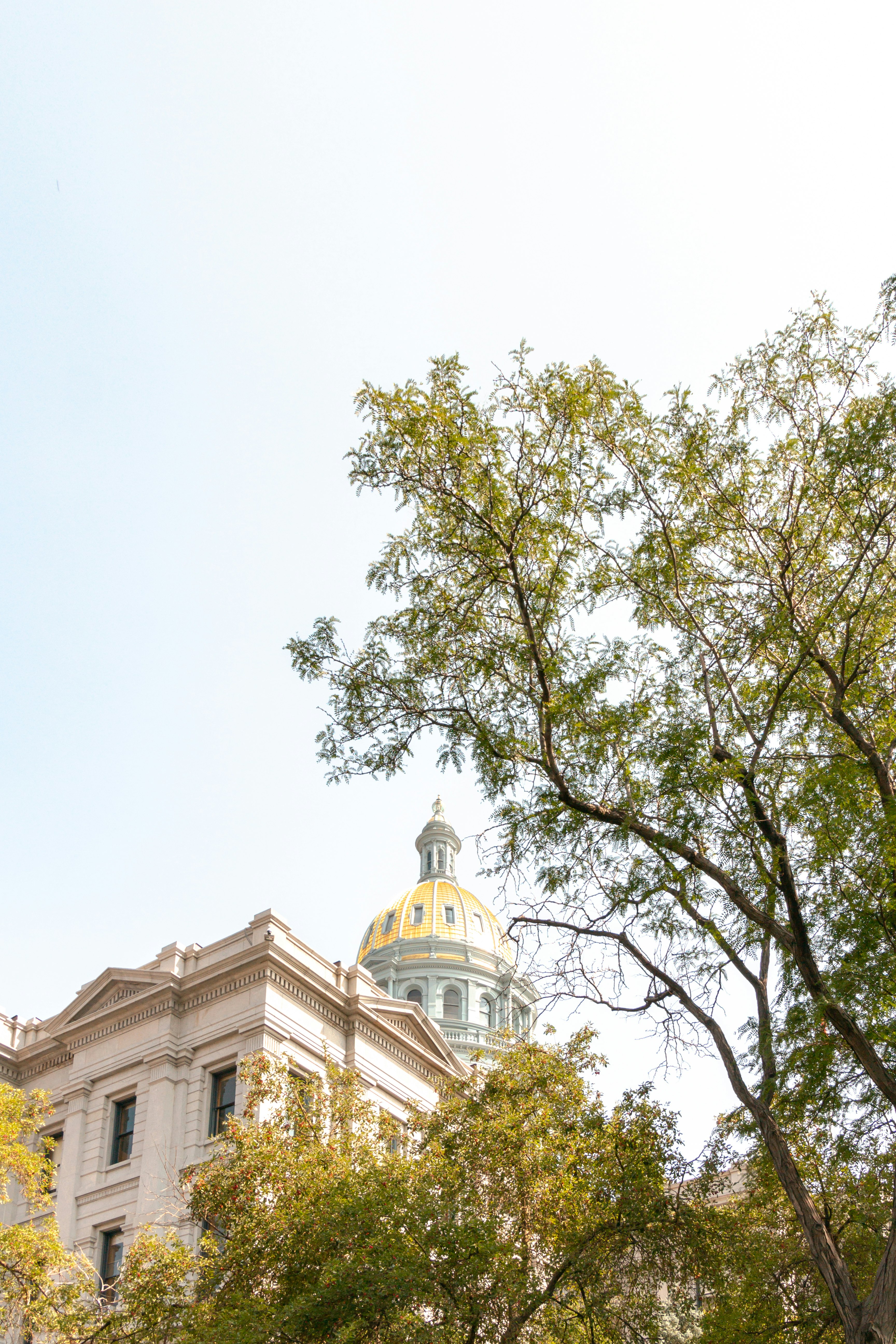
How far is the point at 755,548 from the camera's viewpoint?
14.2 metres

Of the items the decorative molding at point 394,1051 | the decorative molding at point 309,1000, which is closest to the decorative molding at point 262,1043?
the decorative molding at point 309,1000

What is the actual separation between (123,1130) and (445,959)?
40.6 metres

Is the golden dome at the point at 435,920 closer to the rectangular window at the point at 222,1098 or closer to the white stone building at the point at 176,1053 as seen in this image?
the white stone building at the point at 176,1053

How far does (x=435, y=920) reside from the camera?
74.1 m

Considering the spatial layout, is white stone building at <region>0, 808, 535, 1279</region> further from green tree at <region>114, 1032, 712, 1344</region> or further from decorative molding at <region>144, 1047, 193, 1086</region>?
green tree at <region>114, 1032, 712, 1344</region>

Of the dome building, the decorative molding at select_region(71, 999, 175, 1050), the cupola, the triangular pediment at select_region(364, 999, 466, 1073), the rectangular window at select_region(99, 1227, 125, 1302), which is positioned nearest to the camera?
the rectangular window at select_region(99, 1227, 125, 1302)

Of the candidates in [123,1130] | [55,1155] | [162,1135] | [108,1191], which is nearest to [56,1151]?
[55,1155]

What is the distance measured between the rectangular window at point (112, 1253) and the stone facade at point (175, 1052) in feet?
0.27

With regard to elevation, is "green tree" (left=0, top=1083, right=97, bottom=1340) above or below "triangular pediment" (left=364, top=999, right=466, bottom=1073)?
below

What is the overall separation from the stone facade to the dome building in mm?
28698

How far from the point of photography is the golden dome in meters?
72.8

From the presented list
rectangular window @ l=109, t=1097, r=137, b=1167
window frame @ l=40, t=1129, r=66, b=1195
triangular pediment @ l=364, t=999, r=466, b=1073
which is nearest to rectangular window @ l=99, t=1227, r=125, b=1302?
rectangular window @ l=109, t=1097, r=137, b=1167

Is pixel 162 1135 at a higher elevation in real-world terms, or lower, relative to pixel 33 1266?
higher

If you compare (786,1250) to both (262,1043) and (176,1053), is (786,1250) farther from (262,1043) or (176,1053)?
(176,1053)
